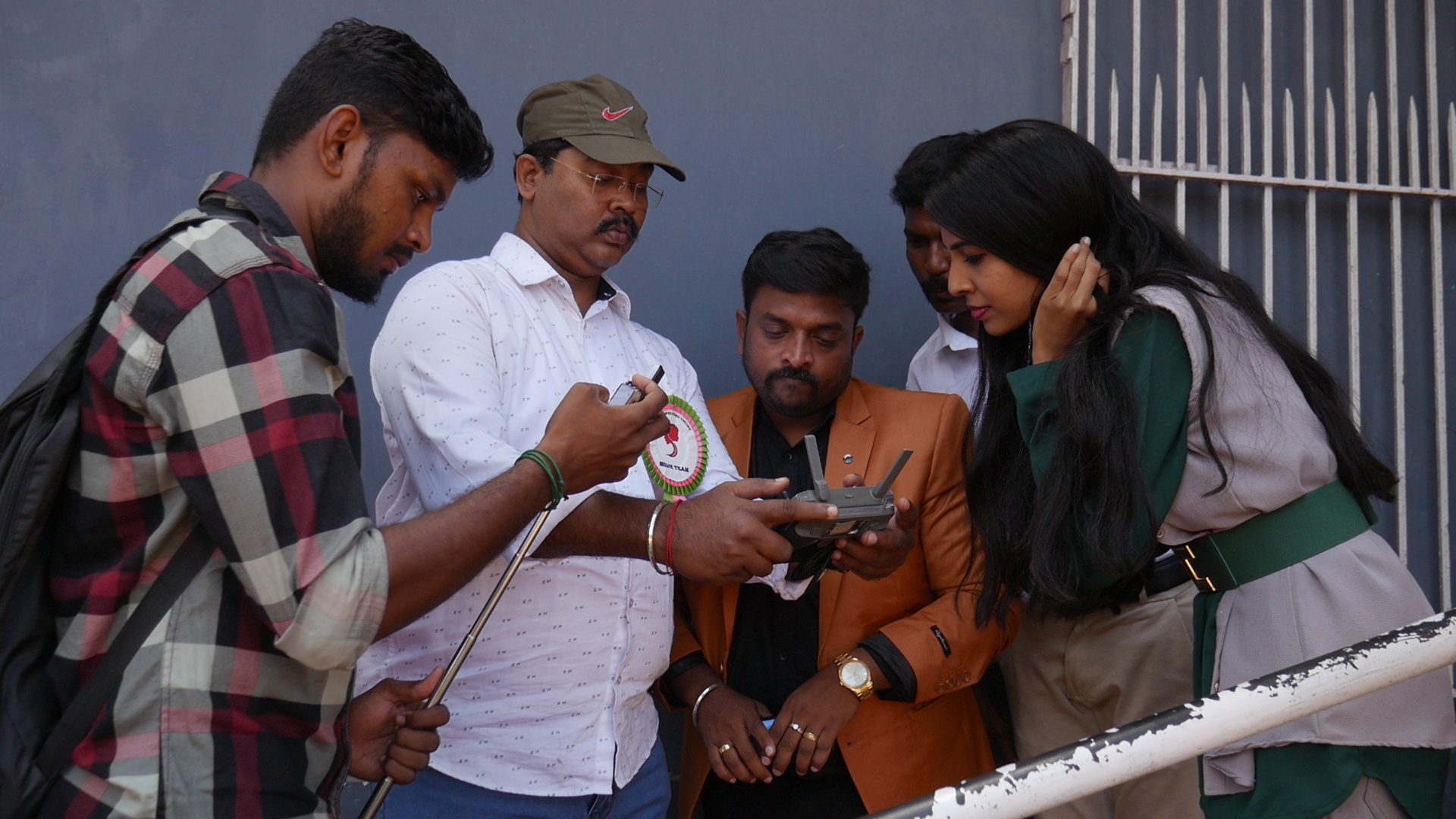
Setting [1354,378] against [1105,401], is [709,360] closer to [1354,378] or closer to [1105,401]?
[1105,401]

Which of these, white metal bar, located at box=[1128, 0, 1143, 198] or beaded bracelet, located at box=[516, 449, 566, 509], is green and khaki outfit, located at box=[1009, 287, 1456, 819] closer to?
beaded bracelet, located at box=[516, 449, 566, 509]

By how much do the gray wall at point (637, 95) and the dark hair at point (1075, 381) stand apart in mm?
1102

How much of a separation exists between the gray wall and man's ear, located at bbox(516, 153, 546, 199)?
0.61 m

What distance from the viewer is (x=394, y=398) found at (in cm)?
212

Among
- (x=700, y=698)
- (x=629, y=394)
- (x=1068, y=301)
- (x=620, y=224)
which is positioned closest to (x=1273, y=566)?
(x=1068, y=301)

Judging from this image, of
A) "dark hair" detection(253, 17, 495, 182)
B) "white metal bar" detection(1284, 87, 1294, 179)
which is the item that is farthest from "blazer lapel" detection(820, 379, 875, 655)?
"white metal bar" detection(1284, 87, 1294, 179)

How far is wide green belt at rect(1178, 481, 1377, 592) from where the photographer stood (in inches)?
77.9

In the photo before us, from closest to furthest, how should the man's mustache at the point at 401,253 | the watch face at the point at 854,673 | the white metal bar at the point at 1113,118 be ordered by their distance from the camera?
the man's mustache at the point at 401,253 → the watch face at the point at 854,673 → the white metal bar at the point at 1113,118

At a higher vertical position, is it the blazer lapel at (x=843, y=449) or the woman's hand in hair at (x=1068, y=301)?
the woman's hand in hair at (x=1068, y=301)

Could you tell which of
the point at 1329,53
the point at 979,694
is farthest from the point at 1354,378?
the point at 979,694

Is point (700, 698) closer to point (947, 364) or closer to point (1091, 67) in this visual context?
point (947, 364)

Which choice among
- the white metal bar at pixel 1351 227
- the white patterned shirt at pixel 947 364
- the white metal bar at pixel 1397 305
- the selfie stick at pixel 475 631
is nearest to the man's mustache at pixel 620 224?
the selfie stick at pixel 475 631

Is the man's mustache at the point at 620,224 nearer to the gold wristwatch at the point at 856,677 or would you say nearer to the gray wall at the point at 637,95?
the gray wall at the point at 637,95

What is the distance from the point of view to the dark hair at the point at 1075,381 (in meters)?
2.03
